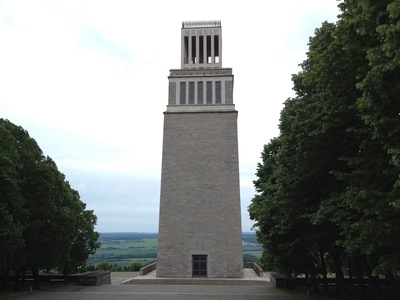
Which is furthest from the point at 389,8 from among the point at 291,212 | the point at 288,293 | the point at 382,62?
the point at 288,293

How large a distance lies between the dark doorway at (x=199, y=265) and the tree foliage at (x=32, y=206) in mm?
12546

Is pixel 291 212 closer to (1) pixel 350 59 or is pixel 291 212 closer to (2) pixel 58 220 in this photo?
(1) pixel 350 59

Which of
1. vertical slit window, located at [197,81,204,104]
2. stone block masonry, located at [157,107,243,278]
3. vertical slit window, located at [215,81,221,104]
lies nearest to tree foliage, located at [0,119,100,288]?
stone block masonry, located at [157,107,243,278]

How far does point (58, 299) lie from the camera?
2352 cm

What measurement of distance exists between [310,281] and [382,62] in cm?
2252

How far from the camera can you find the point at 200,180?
38.7 metres

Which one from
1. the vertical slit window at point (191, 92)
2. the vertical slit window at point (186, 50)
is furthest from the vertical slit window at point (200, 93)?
the vertical slit window at point (186, 50)

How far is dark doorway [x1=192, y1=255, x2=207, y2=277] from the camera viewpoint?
37312 millimetres

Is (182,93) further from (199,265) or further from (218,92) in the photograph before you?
(199,265)

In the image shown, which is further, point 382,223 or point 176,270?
point 176,270

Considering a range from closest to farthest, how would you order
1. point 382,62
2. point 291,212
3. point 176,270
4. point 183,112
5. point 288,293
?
point 382,62 → point 291,212 → point 288,293 → point 176,270 → point 183,112

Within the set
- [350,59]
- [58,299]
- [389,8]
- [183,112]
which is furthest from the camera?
[183,112]

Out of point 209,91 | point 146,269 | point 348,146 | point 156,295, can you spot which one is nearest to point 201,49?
point 209,91

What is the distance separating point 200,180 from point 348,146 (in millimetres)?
23232
